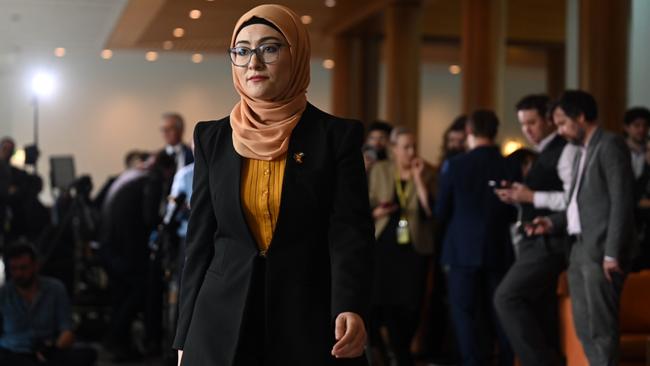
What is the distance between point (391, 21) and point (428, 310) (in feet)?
15.2

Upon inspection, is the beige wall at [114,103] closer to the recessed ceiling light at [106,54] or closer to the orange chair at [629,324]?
the recessed ceiling light at [106,54]

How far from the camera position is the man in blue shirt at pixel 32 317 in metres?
5.99

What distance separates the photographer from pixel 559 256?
4.86 meters

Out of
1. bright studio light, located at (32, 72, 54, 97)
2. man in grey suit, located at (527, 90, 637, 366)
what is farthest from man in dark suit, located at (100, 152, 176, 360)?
bright studio light, located at (32, 72, 54, 97)

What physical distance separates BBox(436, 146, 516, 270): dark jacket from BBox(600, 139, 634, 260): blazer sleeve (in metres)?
0.99

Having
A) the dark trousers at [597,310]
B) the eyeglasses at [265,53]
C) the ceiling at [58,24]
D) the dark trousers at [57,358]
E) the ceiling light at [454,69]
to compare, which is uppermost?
the ceiling light at [454,69]

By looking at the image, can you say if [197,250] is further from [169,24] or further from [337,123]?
[169,24]

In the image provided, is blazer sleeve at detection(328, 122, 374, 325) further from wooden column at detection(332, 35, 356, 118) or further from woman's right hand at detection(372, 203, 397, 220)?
wooden column at detection(332, 35, 356, 118)

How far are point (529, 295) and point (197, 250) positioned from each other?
280cm

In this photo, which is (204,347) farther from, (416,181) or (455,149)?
(455,149)

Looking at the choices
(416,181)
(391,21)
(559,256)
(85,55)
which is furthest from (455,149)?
(85,55)

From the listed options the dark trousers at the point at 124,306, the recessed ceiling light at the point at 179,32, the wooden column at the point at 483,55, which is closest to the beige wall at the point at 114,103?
the recessed ceiling light at the point at 179,32

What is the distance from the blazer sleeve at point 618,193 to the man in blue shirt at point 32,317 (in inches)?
128

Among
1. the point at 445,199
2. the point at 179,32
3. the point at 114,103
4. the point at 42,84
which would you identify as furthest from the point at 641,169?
the point at 114,103
